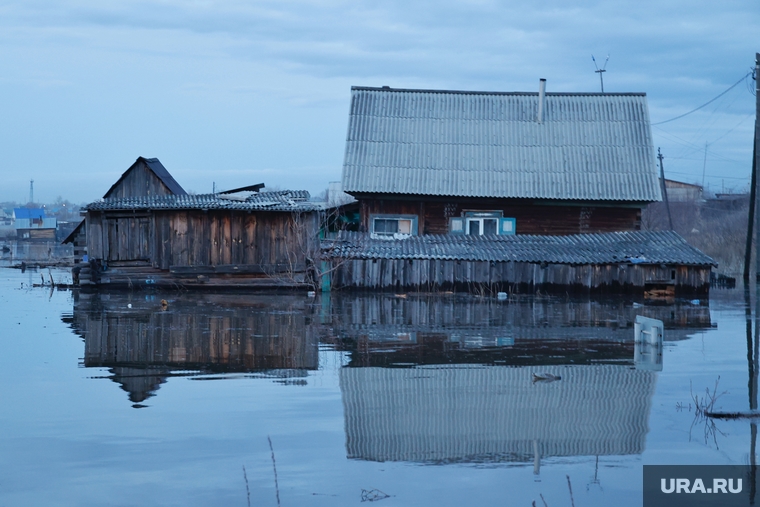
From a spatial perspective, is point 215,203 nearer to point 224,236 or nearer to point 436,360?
point 224,236

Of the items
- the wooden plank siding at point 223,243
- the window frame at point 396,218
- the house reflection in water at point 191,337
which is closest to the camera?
the house reflection in water at point 191,337

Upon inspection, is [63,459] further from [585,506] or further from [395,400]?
[585,506]

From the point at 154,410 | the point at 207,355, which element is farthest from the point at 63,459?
the point at 207,355

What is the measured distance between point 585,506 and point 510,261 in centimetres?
1702

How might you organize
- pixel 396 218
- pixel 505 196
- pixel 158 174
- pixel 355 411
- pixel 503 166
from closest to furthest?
pixel 355 411 → pixel 505 196 → pixel 396 218 → pixel 503 166 → pixel 158 174

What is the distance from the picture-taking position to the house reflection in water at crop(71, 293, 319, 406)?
1175 centimetres

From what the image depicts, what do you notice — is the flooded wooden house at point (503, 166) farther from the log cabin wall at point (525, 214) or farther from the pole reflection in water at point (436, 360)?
the pole reflection in water at point (436, 360)

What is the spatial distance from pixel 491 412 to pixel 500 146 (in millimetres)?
20524

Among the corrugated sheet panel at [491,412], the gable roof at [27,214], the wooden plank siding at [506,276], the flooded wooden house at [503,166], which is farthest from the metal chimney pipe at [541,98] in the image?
the gable roof at [27,214]

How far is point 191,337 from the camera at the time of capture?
14.8 m

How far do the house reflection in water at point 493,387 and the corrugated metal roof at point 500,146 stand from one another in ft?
32.0

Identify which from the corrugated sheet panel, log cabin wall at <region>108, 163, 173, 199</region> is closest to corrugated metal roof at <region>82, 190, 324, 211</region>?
log cabin wall at <region>108, 163, 173, 199</region>

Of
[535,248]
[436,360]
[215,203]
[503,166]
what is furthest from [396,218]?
[436,360]

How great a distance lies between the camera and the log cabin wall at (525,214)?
89.7ft
